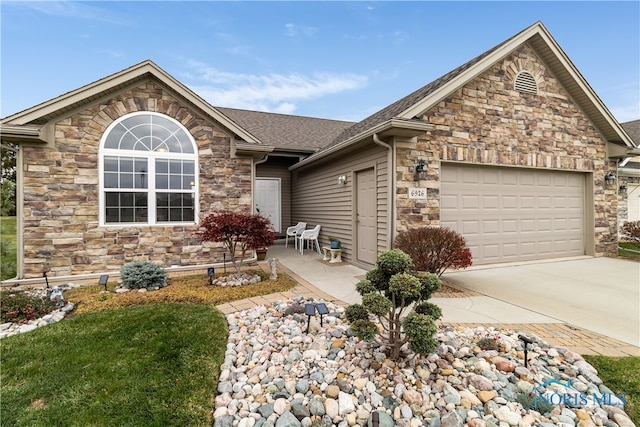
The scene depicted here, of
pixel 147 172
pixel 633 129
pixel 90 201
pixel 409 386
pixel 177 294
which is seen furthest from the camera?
pixel 633 129

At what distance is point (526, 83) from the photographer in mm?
6969

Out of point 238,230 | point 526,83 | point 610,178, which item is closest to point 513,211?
point 526,83

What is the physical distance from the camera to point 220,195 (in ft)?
22.4

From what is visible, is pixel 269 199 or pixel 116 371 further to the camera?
pixel 269 199

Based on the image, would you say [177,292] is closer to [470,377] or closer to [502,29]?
[470,377]

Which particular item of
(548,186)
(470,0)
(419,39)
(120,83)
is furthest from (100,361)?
(419,39)

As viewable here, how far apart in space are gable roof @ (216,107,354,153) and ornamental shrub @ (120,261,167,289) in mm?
5731

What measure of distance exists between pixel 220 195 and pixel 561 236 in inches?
330

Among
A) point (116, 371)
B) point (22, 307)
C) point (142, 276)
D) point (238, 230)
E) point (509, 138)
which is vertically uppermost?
point (509, 138)

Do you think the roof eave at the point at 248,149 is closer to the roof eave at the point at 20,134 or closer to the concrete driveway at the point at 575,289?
the roof eave at the point at 20,134

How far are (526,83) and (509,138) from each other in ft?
4.56

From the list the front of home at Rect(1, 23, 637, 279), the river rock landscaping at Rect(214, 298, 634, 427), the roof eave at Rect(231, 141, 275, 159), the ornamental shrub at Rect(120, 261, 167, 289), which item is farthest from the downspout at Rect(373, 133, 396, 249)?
the ornamental shrub at Rect(120, 261, 167, 289)

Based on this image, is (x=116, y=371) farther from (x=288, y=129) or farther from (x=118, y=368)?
(x=288, y=129)

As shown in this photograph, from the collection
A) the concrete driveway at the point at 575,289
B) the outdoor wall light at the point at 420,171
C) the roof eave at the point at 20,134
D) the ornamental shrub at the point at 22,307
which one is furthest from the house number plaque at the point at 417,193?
the roof eave at the point at 20,134
